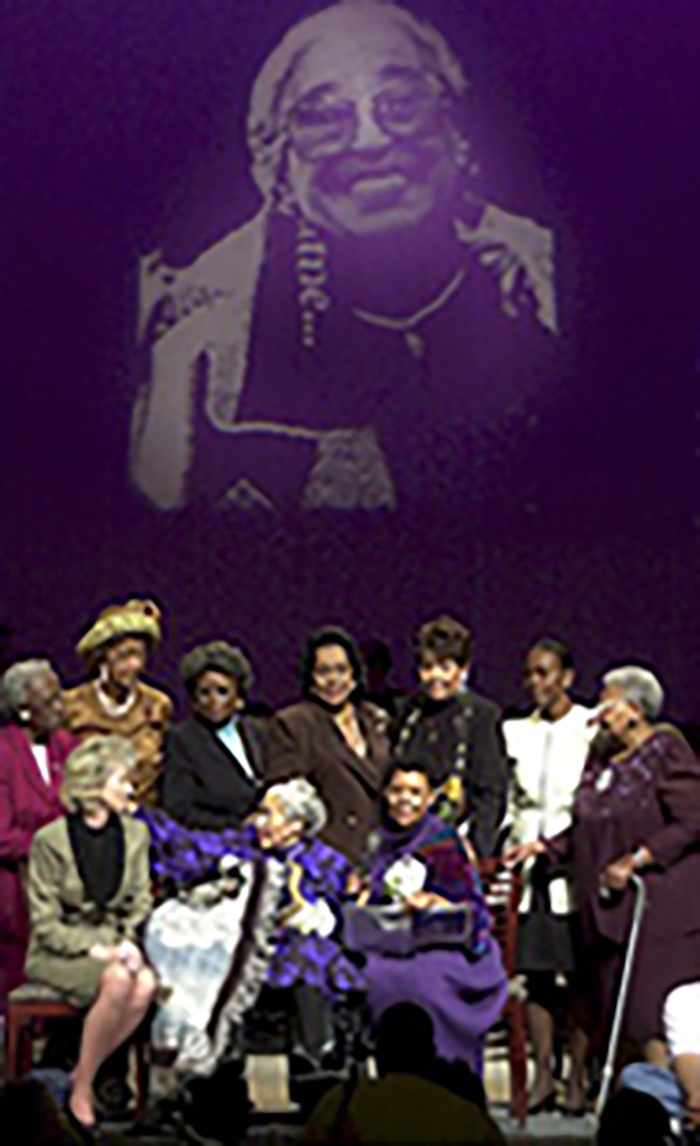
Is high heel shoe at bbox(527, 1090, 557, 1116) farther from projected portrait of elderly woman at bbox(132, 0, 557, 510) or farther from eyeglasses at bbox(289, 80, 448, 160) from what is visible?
eyeglasses at bbox(289, 80, 448, 160)

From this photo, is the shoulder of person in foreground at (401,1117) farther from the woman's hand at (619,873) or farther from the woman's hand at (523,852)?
the woman's hand at (523,852)

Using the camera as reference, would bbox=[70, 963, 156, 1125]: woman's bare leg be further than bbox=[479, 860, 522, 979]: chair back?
No

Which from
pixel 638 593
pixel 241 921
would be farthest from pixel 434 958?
pixel 638 593

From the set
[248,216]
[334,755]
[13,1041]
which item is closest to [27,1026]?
[13,1041]

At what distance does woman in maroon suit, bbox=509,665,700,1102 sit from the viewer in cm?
709

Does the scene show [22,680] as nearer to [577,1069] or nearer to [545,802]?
[545,802]

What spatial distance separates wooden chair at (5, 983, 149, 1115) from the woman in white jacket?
3.08ft

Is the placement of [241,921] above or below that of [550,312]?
below

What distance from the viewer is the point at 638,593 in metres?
9.23

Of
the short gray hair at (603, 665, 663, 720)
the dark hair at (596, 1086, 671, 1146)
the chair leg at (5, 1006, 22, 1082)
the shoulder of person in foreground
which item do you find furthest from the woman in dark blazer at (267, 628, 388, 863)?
the dark hair at (596, 1086, 671, 1146)

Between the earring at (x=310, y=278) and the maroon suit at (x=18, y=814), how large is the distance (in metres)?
2.33

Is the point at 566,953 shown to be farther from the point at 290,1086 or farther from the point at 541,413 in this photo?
the point at 541,413

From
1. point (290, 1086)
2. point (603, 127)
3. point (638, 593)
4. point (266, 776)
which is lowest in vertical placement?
point (290, 1086)

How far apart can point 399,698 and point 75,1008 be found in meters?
1.62
